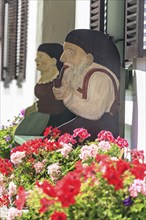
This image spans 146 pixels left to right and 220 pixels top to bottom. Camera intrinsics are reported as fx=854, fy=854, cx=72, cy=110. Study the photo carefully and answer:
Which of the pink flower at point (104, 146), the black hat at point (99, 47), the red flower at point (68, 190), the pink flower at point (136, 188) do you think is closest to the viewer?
the red flower at point (68, 190)

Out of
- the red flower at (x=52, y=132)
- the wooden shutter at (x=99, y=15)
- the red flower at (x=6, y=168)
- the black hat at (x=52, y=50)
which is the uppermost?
the wooden shutter at (x=99, y=15)

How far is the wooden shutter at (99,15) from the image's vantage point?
22.0 feet

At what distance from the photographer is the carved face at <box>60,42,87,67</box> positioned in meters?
5.49

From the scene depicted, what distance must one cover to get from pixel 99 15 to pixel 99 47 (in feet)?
3.80

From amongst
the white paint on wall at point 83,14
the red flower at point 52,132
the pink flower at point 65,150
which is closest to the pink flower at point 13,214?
the pink flower at point 65,150

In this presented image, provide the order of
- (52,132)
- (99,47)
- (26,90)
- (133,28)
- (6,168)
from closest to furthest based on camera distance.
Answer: (6,168), (52,132), (99,47), (133,28), (26,90)

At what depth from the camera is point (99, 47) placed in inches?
224

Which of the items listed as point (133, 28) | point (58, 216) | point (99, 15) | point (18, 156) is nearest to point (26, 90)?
point (99, 15)

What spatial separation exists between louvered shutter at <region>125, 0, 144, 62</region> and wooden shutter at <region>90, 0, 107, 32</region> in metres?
0.69

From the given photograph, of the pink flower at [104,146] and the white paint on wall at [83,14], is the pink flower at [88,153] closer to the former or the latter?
the pink flower at [104,146]

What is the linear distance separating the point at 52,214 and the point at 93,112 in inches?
106

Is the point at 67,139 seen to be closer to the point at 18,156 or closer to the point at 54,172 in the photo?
the point at 18,156

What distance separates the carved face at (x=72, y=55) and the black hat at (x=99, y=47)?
1.6 inches

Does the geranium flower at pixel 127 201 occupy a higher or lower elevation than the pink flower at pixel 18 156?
lower
